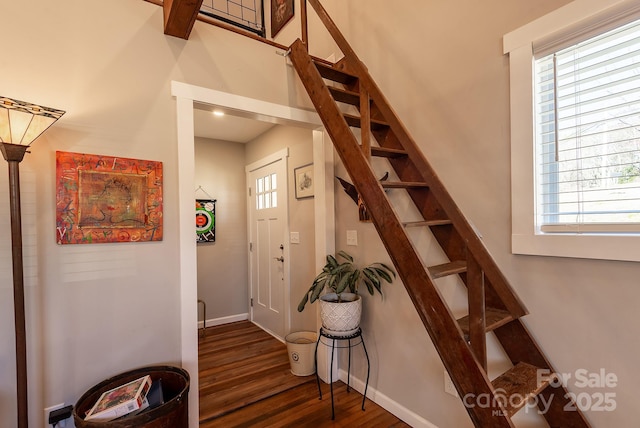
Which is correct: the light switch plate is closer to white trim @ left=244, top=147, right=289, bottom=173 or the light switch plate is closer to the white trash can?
the white trash can

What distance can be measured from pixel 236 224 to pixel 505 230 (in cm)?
352

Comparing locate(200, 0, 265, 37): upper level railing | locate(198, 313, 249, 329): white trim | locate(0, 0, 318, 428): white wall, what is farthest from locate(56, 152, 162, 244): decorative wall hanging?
locate(198, 313, 249, 329): white trim

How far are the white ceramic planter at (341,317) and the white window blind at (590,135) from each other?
125 centimetres

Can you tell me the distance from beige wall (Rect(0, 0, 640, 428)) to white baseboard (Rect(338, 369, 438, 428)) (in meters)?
0.04

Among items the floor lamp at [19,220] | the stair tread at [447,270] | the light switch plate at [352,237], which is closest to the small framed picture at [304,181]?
the light switch plate at [352,237]

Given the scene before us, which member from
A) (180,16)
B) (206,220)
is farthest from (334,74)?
(206,220)

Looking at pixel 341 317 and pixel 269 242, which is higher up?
pixel 269 242

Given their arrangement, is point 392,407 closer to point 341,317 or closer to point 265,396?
point 341,317

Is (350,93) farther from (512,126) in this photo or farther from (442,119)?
(512,126)

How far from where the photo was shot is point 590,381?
1.28 meters

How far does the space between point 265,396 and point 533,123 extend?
2530 millimetres

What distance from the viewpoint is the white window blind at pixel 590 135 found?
3.86 ft

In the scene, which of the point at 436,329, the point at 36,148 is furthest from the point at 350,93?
the point at 36,148

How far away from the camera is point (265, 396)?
2.40 metres
